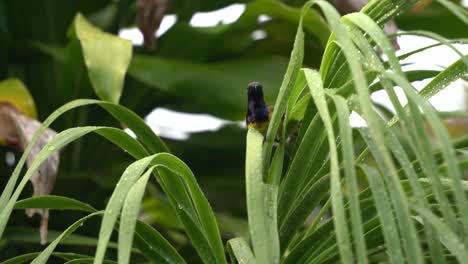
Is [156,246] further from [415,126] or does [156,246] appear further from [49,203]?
[415,126]

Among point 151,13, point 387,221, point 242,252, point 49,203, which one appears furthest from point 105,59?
point 387,221

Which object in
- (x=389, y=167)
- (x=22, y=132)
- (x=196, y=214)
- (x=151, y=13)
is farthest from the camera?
(x=151, y=13)

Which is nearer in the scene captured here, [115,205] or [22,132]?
[115,205]

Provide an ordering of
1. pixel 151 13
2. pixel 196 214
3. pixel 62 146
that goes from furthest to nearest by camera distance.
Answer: pixel 151 13, pixel 196 214, pixel 62 146

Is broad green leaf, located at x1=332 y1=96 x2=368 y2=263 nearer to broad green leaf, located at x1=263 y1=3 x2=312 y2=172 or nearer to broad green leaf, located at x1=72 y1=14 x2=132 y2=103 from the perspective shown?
broad green leaf, located at x1=263 y1=3 x2=312 y2=172

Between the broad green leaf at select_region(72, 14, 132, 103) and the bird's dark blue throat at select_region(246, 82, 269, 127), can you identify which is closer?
the bird's dark blue throat at select_region(246, 82, 269, 127)

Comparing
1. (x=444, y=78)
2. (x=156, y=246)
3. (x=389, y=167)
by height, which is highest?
(x=444, y=78)

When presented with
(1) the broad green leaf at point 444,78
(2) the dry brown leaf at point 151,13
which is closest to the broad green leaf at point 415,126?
(1) the broad green leaf at point 444,78

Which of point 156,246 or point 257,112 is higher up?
point 257,112

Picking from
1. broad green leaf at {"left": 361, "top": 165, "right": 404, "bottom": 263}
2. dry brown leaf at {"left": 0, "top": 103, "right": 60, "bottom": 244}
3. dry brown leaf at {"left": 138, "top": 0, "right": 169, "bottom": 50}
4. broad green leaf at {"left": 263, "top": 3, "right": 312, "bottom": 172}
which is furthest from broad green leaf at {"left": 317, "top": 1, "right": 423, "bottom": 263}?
dry brown leaf at {"left": 138, "top": 0, "right": 169, "bottom": 50}
